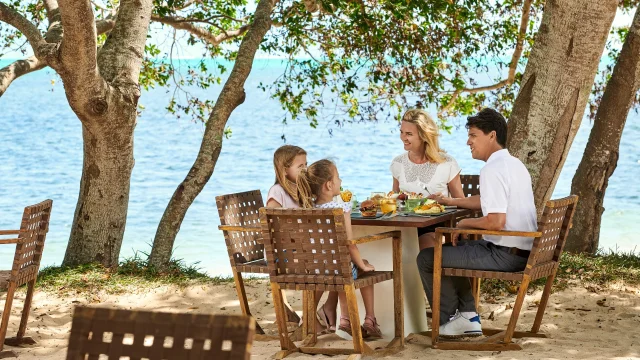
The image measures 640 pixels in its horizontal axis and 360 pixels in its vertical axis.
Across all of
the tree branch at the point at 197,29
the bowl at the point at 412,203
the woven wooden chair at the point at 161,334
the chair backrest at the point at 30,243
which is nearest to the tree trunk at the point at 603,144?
the bowl at the point at 412,203

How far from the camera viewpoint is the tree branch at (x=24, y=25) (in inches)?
260

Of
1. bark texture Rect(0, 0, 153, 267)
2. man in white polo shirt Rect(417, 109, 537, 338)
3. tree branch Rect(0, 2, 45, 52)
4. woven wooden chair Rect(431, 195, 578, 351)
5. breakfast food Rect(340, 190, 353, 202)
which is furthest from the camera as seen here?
bark texture Rect(0, 0, 153, 267)

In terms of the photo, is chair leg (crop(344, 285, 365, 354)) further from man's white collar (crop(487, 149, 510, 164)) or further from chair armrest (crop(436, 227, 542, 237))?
man's white collar (crop(487, 149, 510, 164))

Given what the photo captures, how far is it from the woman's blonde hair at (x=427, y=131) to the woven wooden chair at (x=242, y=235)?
3.51ft

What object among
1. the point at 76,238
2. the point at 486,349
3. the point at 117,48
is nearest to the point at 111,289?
the point at 76,238

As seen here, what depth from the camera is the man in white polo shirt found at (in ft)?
15.9

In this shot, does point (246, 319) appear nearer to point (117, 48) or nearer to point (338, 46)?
point (117, 48)

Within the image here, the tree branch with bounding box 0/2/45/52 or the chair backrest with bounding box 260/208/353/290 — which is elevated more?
the tree branch with bounding box 0/2/45/52

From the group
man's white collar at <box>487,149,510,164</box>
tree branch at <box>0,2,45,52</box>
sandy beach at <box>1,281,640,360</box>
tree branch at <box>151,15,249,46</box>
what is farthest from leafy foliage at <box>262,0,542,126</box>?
man's white collar at <box>487,149,510,164</box>

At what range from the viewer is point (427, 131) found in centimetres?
571

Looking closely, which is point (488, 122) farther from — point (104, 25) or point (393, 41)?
point (104, 25)

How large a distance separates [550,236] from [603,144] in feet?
10.9

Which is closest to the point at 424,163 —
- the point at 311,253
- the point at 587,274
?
the point at 311,253

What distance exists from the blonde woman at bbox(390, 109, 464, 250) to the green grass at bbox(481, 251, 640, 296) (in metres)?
1.00
